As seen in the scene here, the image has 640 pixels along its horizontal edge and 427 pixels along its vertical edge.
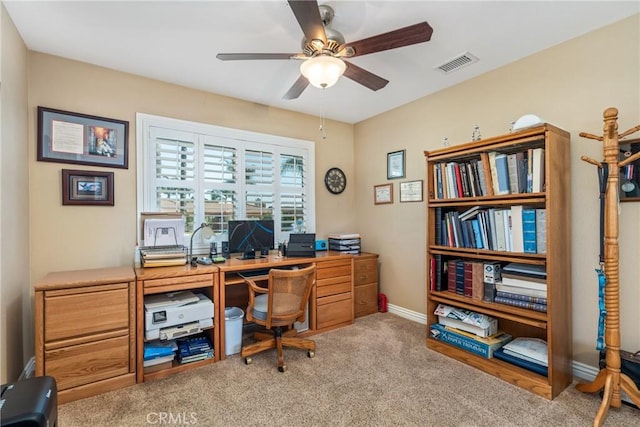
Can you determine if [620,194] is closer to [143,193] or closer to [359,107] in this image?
[359,107]

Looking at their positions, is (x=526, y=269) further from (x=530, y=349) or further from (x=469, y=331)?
(x=469, y=331)

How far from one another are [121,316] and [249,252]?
123 centimetres

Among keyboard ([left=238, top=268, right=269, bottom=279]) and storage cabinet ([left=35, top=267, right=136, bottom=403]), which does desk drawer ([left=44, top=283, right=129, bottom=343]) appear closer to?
storage cabinet ([left=35, top=267, right=136, bottom=403])

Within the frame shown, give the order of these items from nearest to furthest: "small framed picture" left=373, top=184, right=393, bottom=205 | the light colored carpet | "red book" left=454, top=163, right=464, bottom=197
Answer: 1. the light colored carpet
2. "red book" left=454, top=163, right=464, bottom=197
3. "small framed picture" left=373, top=184, right=393, bottom=205

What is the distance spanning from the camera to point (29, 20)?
6.65 feet

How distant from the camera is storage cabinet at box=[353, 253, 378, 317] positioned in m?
3.53

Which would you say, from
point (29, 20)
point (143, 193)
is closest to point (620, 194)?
point (143, 193)

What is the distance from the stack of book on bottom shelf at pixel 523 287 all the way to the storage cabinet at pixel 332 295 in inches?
57.4

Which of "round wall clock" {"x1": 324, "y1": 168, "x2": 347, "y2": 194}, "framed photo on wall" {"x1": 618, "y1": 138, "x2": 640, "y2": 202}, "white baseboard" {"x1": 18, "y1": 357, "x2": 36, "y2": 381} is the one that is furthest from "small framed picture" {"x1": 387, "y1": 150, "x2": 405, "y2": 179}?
"white baseboard" {"x1": 18, "y1": 357, "x2": 36, "y2": 381}

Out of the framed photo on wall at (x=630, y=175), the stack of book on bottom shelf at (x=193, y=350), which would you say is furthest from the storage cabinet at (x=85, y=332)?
the framed photo on wall at (x=630, y=175)

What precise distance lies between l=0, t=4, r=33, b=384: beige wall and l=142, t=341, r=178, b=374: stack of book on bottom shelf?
2.50 feet

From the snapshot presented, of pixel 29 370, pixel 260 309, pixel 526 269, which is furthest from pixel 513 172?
pixel 29 370

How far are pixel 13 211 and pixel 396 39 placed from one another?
105 inches

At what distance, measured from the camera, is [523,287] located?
2207 mm
